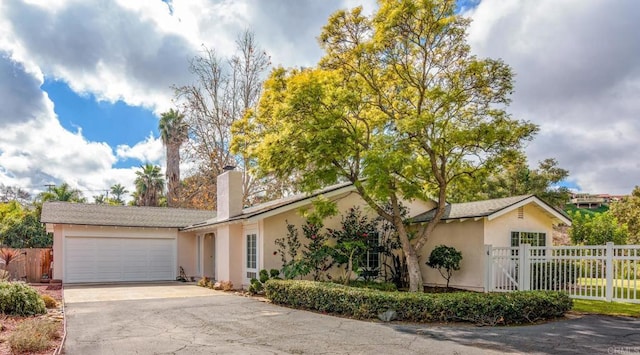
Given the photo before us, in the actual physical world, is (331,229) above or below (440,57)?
below

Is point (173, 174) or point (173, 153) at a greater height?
point (173, 153)

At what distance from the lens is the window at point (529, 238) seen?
1636 centimetres

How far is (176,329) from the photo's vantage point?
9.12 metres

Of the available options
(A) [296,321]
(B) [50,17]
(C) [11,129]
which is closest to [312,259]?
(A) [296,321]

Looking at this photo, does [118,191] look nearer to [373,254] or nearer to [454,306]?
[373,254]

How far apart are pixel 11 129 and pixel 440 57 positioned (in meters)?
20.6

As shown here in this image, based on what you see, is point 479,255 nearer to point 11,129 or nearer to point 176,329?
point 176,329

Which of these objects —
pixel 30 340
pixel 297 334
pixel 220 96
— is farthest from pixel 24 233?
pixel 297 334

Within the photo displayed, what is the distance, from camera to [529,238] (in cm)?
1675

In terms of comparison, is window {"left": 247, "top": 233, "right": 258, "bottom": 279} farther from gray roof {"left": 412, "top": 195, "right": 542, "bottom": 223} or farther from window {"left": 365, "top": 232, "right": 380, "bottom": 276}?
gray roof {"left": 412, "top": 195, "right": 542, "bottom": 223}

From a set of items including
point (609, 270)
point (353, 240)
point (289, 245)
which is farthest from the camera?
point (353, 240)

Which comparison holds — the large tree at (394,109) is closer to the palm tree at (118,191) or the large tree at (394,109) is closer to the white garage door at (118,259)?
the white garage door at (118,259)

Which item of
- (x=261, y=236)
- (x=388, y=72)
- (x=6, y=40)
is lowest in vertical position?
(x=261, y=236)

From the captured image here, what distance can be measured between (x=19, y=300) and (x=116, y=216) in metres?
12.0
